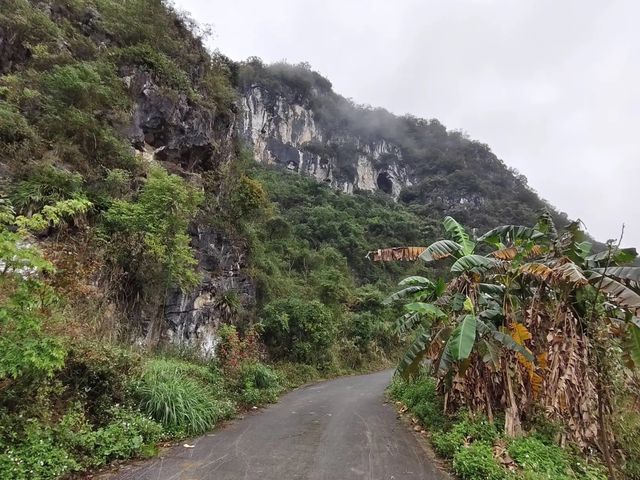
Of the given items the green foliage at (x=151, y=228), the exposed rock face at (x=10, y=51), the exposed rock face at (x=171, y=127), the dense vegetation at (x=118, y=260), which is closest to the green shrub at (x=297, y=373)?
the dense vegetation at (x=118, y=260)

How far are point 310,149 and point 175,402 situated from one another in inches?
2402

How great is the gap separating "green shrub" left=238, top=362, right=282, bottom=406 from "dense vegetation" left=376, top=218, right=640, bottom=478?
4147 millimetres

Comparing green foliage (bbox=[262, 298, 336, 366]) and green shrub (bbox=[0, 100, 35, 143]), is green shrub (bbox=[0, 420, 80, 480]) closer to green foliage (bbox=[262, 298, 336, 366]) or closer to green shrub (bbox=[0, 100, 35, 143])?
green shrub (bbox=[0, 100, 35, 143])

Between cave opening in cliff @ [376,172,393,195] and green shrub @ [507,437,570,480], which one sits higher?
cave opening in cliff @ [376,172,393,195]

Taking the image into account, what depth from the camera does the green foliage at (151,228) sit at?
1080 cm

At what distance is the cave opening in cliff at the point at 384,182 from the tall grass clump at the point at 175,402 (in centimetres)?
6999

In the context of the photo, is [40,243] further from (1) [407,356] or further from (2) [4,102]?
(1) [407,356]

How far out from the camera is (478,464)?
5.34m

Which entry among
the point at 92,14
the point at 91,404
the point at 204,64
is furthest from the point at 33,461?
the point at 204,64

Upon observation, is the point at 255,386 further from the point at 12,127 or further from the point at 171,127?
the point at 171,127

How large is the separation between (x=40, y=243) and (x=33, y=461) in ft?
22.9

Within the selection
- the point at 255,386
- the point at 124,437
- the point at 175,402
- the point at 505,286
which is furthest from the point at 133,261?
the point at 505,286

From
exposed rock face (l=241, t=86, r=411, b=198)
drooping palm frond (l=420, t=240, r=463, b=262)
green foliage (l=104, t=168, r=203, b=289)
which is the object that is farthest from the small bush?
exposed rock face (l=241, t=86, r=411, b=198)

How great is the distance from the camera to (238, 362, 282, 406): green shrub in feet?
33.7
